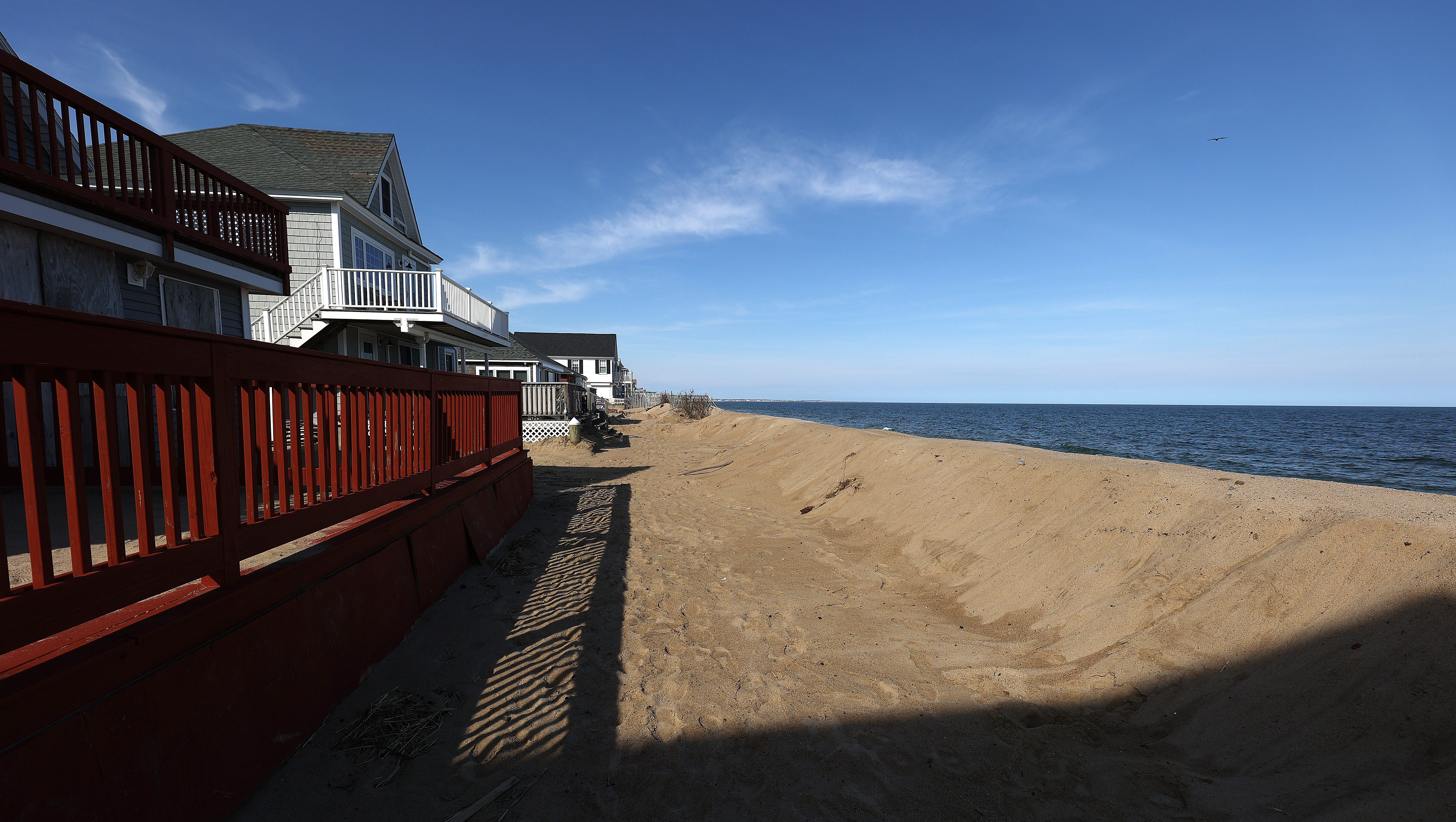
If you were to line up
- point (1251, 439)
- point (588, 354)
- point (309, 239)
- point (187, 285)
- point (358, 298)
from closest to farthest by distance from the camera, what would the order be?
point (187, 285), point (358, 298), point (309, 239), point (1251, 439), point (588, 354)

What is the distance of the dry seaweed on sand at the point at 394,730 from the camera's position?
301 cm

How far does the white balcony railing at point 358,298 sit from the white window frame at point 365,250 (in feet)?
1.71

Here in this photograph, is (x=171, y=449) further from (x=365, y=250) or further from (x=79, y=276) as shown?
(x=365, y=250)

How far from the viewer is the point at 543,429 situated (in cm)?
2047

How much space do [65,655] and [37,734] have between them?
269 mm

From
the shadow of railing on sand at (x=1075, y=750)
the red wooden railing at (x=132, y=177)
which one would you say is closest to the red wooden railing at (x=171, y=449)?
the shadow of railing on sand at (x=1075, y=750)

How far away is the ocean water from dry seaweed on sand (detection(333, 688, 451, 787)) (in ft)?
35.9

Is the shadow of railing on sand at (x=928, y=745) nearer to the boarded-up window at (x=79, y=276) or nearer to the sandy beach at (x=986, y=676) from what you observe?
the sandy beach at (x=986, y=676)

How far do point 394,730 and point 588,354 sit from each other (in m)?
59.0

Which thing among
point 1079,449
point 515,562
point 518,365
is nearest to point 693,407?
point 518,365

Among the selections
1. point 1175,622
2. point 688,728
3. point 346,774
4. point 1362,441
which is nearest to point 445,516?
point 346,774

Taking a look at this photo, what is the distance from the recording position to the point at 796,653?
14.9 feet

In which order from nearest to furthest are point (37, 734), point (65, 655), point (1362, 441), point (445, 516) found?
point (37, 734), point (65, 655), point (445, 516), point (1362, 441)

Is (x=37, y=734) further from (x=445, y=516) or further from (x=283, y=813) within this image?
(x=445, y=516)
